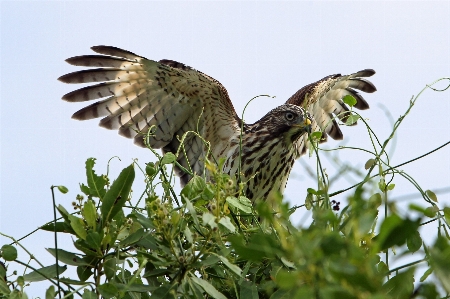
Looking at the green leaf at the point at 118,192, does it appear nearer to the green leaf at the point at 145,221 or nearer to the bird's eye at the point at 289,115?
the green leaf at the point at 145,221

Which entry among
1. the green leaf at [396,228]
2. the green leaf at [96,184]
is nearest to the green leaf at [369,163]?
the green leaf at [96,184]

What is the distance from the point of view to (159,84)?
20.1ft

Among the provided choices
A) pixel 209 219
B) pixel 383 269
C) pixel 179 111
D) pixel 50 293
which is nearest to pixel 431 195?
pixel 383 269

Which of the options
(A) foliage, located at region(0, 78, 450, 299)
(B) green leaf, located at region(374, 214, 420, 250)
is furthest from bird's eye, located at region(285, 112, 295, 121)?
(B) green leaf, located at region(374, 214, 420, 250)

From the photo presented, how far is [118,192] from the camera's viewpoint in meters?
2.31

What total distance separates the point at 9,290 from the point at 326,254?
4.86 feet

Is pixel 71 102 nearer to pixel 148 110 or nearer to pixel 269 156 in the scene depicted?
pixel 148 110

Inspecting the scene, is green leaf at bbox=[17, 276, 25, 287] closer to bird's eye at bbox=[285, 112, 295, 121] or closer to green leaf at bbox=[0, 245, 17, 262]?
green leaf at bbox=[0, 245, 17, 262]

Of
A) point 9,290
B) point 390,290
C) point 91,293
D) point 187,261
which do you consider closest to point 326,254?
point 390,290

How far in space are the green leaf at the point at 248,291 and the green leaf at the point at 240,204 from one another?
0.79 ft

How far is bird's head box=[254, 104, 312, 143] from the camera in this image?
18.5 feet

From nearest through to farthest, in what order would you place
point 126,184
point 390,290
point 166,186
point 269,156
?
point 390,290, point 126,184, point 166,186, point 269,156

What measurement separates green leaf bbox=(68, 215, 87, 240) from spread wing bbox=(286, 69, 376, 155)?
4.20m

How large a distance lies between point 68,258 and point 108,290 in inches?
8.5
